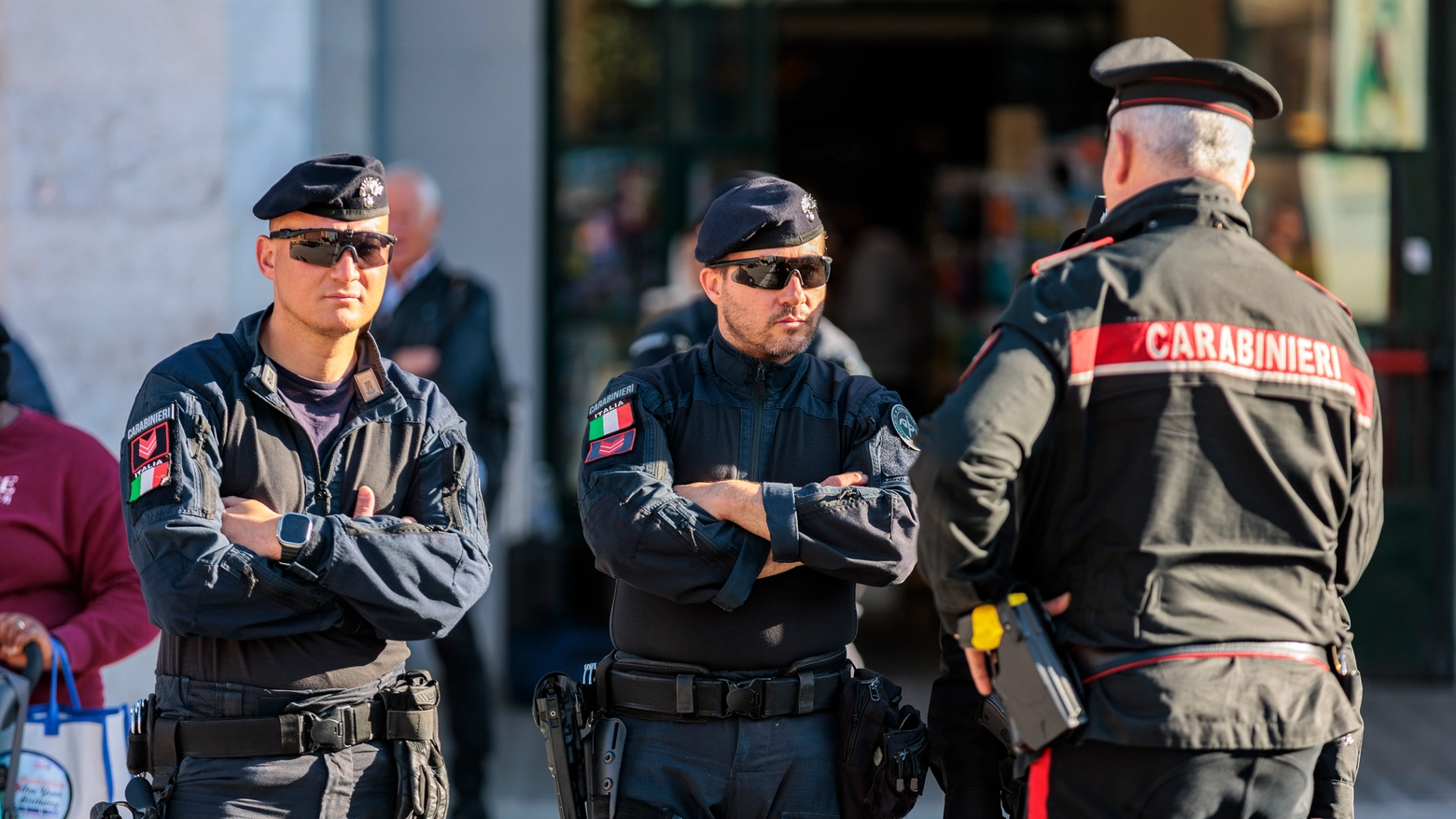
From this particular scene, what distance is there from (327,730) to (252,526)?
0.42 metres

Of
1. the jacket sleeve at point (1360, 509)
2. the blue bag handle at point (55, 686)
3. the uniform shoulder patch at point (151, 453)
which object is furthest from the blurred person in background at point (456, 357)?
the jacket sleeve at point (1360, 509)

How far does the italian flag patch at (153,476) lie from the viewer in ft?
9.71

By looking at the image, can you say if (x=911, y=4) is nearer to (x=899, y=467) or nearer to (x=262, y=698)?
(x=899, y=467)

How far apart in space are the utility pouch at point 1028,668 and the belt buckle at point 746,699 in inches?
22.1

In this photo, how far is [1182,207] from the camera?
271 cm

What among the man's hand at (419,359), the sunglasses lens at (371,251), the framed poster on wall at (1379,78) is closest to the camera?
the sunglasses lens at (371,251)

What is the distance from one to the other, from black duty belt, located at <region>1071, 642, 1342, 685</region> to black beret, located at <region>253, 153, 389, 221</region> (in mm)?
1682

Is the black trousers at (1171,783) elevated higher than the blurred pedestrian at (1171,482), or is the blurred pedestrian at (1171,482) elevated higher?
the blurred pedestrian at (1171,482)

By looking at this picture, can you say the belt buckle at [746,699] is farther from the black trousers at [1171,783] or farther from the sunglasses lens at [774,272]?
the sunglasses lens at [774,272]

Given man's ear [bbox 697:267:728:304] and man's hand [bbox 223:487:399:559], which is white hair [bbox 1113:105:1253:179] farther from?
man's hand [bbox 223:487:399:559]

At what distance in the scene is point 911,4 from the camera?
10828mm

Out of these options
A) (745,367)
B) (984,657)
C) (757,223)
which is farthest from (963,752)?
(757,223)

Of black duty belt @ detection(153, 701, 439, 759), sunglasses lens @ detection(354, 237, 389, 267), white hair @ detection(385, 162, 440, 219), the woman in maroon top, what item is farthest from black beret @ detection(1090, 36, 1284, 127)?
white hair @ detection(385, 162, 440, 219)

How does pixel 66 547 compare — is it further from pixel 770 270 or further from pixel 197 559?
pixel 770 270
